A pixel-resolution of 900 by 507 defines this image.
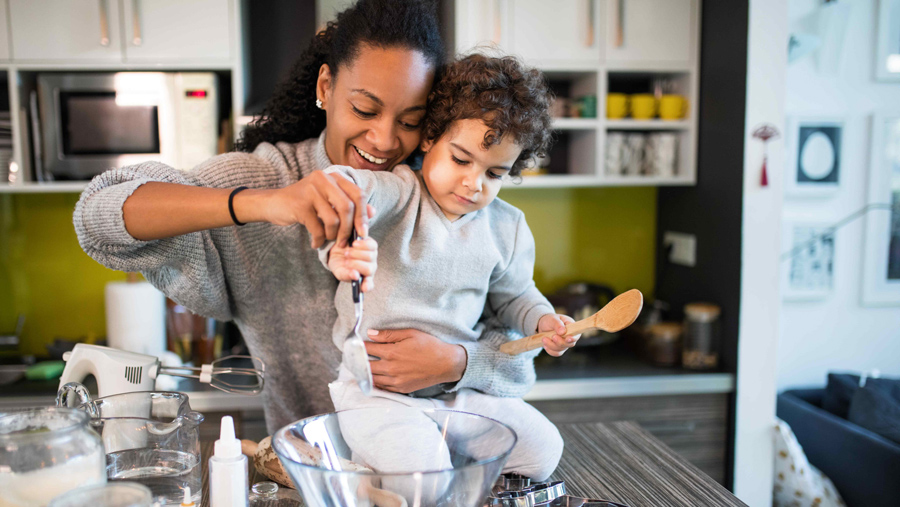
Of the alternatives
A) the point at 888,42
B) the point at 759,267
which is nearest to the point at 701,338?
the point at 759,267

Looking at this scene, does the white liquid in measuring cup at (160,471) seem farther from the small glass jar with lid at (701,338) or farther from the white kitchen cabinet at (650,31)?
the white kitchen cabinet at (650,31)

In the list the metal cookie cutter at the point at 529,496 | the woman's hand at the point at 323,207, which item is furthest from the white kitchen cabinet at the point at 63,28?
the metal cookie cutter at the point at 529,496

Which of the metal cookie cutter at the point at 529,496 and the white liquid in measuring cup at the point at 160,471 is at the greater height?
the white liquid in measuring cup at the point at 160,471

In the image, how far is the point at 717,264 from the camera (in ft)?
7.52

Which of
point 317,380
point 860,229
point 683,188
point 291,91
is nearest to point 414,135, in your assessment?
point 291,91

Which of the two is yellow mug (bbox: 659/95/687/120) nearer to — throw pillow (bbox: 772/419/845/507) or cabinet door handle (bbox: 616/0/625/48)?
cabinet door handle (bbox: 616/0/625/48)

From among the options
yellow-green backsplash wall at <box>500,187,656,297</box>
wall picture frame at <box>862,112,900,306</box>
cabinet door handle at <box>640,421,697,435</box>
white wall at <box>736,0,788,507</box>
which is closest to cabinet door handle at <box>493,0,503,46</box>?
yellow-green backsplash wall at <box>500,187,656,297</box>

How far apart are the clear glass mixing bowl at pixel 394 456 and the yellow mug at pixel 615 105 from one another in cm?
183

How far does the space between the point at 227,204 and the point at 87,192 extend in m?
0.21

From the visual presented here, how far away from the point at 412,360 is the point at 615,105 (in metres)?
1.68

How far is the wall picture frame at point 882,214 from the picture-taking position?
2529 millimetres

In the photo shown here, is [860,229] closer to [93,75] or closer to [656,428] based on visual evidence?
[656,428]

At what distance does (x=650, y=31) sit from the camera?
91.2 inches

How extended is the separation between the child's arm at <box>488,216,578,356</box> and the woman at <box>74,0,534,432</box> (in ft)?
0.16
